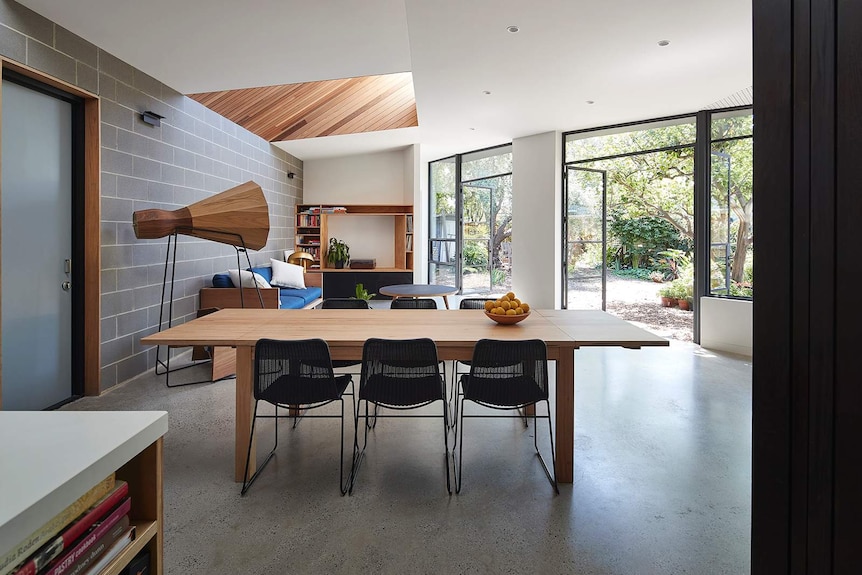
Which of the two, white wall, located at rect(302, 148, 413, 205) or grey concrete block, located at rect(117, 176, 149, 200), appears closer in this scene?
grey concrete block, located at rect(117, 176, 149, 200)

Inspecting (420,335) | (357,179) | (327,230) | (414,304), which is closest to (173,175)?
(414,304)

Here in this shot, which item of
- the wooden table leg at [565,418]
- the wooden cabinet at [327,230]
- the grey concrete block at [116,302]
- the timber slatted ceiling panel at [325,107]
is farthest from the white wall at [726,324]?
the grey concrete block at [116,302]

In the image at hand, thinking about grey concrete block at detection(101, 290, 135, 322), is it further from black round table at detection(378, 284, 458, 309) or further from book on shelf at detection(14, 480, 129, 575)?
book on shelf at detection(14, 480, 129, 575)

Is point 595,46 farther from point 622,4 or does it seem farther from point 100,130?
point 100,130

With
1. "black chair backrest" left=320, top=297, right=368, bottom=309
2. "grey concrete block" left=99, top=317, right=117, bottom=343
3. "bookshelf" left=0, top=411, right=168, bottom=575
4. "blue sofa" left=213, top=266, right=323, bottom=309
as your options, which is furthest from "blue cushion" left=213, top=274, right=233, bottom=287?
"bookshelf" left=0, top=411, right=168, bottom=575

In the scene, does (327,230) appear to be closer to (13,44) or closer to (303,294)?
(303,294)

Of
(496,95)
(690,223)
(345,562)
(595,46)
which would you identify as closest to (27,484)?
(345,562)

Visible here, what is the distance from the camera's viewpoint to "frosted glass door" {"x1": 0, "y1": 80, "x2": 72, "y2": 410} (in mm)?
3281

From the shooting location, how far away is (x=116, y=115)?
13.7 ft

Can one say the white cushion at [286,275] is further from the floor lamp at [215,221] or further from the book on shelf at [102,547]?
the book on shelf at [102,547]

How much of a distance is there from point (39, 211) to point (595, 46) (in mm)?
4468

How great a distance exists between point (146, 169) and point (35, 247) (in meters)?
1.34

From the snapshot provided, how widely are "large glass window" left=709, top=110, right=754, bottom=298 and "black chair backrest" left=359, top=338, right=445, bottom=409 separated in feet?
15.3

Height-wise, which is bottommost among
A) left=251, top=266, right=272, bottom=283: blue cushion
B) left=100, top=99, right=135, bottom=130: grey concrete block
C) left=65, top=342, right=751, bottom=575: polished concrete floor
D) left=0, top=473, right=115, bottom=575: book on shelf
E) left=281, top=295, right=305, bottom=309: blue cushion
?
left=65, top=342, right=751, bottom=575: polished concrete floor
